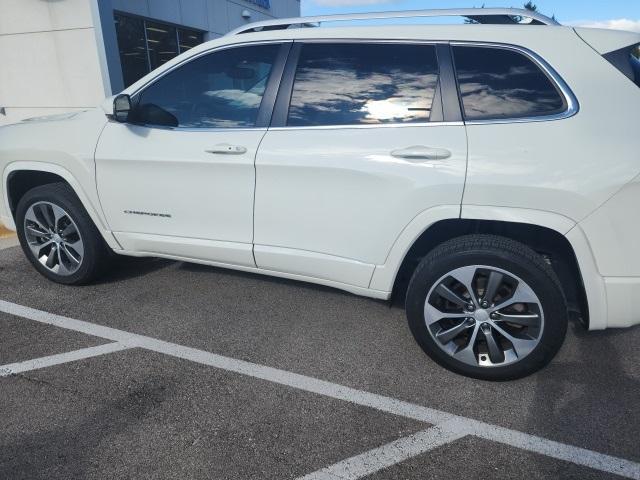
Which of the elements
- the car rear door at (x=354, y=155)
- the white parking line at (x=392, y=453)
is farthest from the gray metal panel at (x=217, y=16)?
the white parking line at (x=392, y=453)

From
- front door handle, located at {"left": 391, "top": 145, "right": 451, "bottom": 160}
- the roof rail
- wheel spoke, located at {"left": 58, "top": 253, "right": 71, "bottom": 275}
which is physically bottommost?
wheel spoke, located at {"left": 58, "top": 253, "right": 71, "bottom": 275}

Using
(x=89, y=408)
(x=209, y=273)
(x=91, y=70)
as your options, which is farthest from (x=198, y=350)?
(x=91, y=70)

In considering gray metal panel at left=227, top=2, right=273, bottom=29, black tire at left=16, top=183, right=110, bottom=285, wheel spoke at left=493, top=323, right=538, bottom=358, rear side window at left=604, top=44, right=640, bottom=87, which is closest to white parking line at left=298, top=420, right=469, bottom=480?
wheel spoke at left=493, top=323, right=538, bottom=358

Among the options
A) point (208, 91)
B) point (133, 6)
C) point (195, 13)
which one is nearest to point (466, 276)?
point (208, 91)

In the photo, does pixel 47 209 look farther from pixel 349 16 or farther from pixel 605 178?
pixel 605 178

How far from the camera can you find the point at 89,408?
2.39 meters

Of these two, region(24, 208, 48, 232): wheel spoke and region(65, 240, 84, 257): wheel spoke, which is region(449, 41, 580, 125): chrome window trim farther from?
region(24, 208, 48, 232): wheel spoke

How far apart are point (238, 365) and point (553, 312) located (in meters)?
1.76

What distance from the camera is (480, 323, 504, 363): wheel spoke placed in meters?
2.57

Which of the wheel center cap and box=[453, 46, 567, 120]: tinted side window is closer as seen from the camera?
box=[453, 46, 567, 120]: tinted side window

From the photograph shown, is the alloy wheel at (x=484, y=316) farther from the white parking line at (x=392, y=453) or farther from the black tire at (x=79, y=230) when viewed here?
the black tire at (x=79, y=230)

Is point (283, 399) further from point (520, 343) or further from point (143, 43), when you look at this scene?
point (143, 43)

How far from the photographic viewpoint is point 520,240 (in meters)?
2.67

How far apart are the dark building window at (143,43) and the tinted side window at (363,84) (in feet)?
26.8
